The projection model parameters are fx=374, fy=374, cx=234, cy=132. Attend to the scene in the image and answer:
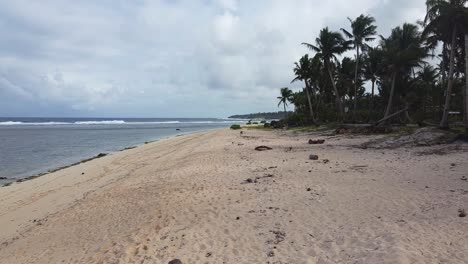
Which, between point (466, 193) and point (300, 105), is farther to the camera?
point (300, 105)

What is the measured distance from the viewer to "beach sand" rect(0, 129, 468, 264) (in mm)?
5578

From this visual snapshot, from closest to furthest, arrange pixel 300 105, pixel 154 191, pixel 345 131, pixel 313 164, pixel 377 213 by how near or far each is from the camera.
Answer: pixel 377 213 < pixel 154 191 < pixel 313 164 < pixel 345 131 < pixel 300 105

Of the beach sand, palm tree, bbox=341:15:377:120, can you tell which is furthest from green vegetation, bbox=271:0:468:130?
the beach sand

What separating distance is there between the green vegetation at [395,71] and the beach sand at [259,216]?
12.8 m

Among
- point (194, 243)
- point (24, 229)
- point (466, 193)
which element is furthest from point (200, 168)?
point (466, 193)

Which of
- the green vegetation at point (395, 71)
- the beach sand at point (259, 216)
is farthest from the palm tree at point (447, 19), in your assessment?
the beach sand at point (259, 216)

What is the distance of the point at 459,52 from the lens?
26.7 meters

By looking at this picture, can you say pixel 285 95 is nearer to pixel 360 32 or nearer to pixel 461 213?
pixel 360 32

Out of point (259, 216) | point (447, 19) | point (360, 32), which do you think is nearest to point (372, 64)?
point (360, 32)

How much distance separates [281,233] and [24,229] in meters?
6.07

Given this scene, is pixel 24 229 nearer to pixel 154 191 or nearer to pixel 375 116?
pixel 154 191

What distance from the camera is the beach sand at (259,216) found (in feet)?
18.3

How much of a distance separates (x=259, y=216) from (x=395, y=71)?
2693 cm

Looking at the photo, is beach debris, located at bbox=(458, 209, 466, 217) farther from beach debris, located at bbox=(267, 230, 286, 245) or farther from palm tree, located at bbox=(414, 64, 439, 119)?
palm tree, located at bbox=(414, 64, 439, 119)
